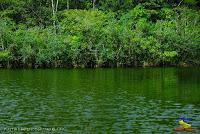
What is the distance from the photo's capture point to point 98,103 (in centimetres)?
4075

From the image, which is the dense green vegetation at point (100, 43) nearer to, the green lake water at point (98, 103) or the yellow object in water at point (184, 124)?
the green lake water at point (98, 103)

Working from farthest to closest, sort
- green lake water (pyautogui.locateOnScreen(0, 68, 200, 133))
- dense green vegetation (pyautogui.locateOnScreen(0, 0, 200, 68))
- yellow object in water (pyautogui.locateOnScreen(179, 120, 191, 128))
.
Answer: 1. dense green vegetation (pyautogui.locateOnScreen(0, 0, 200, 68))
2. green lake water (pyautogui.locateOnScreen(0, 68, 200, 133))
3. yellow object in water (pyautogui.locateOnScreen(179, 120, 191, 128))

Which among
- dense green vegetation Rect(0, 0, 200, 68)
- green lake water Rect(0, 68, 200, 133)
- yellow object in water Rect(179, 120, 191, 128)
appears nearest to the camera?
yellow object in water Rect(179, 120, 191, 128)

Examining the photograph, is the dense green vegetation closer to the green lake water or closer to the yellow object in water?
the green lake water

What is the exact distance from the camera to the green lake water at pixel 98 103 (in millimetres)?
31578

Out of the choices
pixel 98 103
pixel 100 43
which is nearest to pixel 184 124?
pixel 98 103

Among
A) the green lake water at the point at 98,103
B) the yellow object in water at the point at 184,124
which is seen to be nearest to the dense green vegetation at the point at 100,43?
the green lake water at the point at 98,103

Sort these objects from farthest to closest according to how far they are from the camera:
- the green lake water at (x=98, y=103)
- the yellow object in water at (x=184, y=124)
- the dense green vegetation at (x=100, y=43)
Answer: the dense green vegetation at (x=100, y=43) → the green lake water at (x=98, y=103) → the yellow object in water at (x=184, y=124)

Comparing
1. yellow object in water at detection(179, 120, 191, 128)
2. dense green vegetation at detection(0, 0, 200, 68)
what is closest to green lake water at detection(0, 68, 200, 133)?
yellow object in water at detection(179, 120, 191, 128)

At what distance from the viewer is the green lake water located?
31.6 metres

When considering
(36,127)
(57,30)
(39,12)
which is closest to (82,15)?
(57,30)

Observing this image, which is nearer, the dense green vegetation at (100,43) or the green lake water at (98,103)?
the green lake water at (98,103)

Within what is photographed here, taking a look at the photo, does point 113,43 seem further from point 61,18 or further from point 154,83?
point 154,83

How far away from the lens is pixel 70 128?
3077 centimetres
